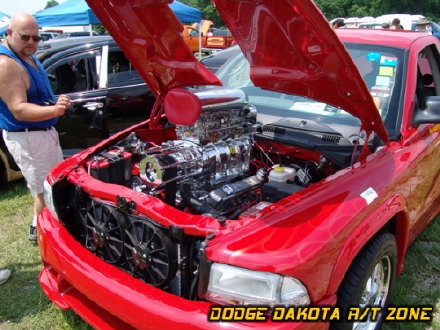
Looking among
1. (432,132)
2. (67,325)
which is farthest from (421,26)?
(67,325)

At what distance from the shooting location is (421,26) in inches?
448

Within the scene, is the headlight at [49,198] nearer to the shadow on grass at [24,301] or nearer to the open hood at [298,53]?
the shadow on grass at [24,301]

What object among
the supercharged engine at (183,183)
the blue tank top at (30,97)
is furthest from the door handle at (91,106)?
the supercharged engine at (183,183)

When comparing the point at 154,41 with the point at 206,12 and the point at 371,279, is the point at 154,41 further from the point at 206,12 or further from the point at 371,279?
the point at 206,12

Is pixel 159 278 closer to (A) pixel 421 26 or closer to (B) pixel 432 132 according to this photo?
(B) pixel 432 132

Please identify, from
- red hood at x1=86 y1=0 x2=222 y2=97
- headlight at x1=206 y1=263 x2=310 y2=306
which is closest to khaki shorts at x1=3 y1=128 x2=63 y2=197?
red hood at x1=86 y1=0 x2=222 y2=97

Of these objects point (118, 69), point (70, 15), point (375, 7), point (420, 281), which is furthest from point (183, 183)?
point (375, 7)

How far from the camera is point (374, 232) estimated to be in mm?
1975

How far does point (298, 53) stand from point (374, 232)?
0.93 m

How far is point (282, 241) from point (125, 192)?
84 cm

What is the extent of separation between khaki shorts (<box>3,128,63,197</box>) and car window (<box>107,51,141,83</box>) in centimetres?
182

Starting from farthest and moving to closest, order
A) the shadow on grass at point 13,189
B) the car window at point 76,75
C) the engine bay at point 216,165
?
A: the car window at point 76,75 → the shadow on grass at point 13,189 → the engine bay at point 216,165

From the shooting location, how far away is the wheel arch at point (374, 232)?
Answer: 5.78ft

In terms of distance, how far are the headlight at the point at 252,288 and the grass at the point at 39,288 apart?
46.5 inches
